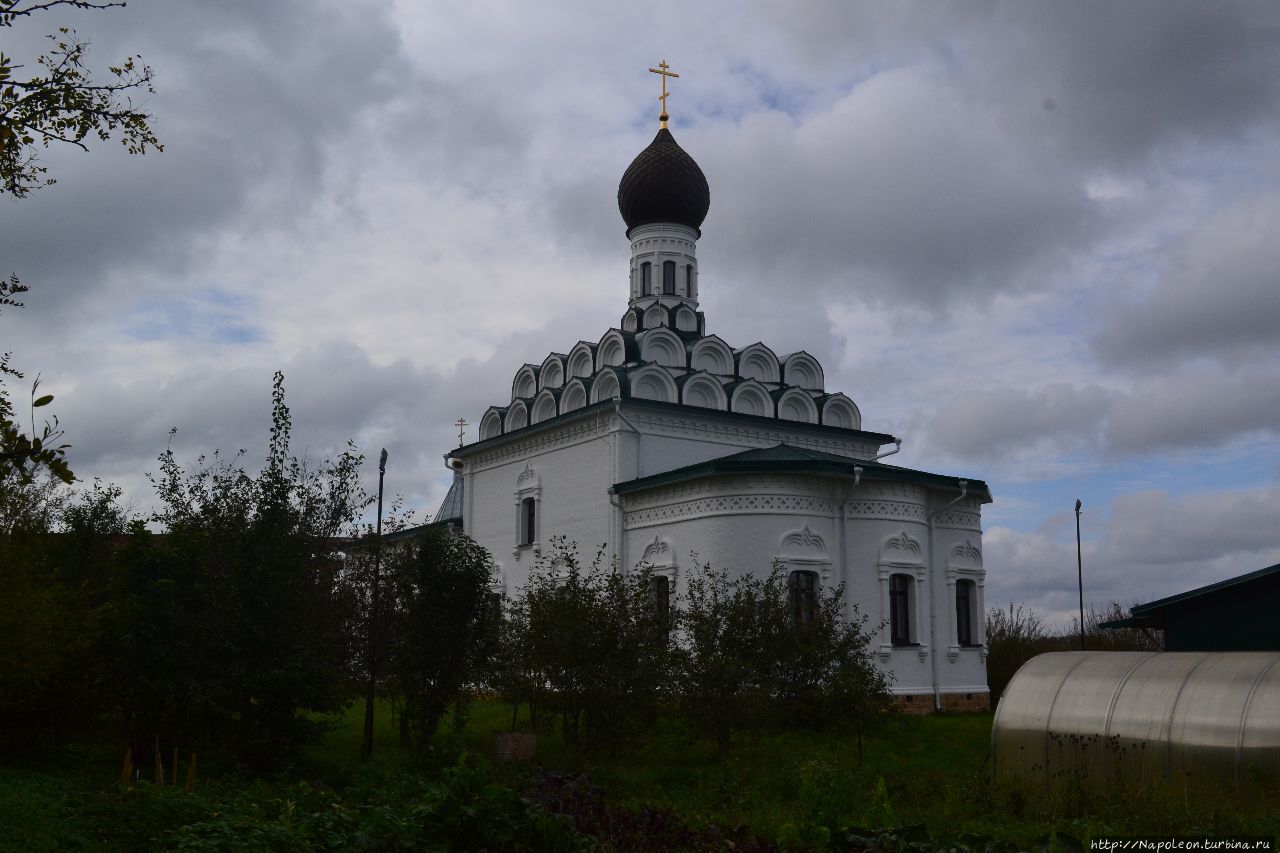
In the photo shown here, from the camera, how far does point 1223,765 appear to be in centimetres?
1014

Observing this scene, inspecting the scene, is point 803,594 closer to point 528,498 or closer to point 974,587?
point 974,587

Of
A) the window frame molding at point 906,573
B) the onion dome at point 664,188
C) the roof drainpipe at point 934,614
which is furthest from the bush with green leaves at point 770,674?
the onion dome at point 664,188

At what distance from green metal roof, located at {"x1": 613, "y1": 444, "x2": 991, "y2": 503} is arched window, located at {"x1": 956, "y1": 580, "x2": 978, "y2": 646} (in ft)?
5.22

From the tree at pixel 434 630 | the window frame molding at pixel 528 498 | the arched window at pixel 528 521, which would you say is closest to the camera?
the tree at pixel 434 630

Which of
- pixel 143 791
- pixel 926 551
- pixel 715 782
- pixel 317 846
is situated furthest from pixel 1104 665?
pixel 143 791

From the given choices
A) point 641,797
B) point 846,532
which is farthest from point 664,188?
point 641,797

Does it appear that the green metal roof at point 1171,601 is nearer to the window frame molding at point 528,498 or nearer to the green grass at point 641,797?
the green grass at point 641,797

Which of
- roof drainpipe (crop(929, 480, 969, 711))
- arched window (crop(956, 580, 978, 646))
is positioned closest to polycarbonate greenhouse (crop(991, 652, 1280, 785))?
roof drainpipe (crop(929, 480, 969, 711))

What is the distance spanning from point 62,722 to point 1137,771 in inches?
468

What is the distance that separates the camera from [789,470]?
17.8 metres

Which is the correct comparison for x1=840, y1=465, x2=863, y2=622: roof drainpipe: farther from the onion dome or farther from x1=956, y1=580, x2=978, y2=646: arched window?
the onion dome

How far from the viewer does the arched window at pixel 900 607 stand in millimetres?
18641

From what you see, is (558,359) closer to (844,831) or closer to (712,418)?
(712,418)

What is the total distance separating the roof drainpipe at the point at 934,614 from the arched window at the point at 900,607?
1.45 feet
